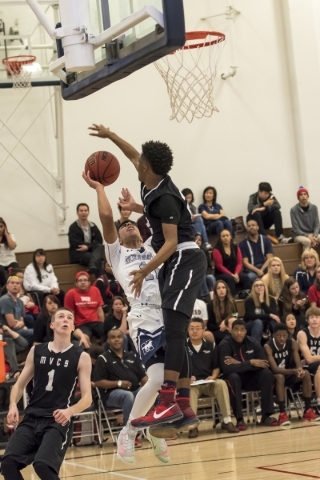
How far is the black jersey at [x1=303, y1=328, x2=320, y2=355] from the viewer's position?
38.7 feet

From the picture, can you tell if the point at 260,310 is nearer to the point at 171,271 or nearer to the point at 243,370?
the point at 243,370

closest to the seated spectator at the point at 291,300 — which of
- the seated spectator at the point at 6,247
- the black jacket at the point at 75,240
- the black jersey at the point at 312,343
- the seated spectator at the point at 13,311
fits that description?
the black jersey at the point at 312,343

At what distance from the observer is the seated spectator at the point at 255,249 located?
1466 cm

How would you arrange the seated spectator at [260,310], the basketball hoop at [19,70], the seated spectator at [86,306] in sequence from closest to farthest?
the seated spectator at [86,306] → the seated spectator at [260,310] → the basketball hoop at [19,70]

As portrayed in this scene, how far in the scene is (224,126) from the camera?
17.2m

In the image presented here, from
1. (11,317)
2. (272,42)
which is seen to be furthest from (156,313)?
(272,42)

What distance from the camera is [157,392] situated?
6.18m

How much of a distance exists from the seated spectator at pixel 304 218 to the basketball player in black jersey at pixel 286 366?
4438mm

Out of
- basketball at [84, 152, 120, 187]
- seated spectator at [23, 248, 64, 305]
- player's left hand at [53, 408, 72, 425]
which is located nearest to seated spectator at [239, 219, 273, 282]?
seated spectator at [23, 248, 64, 305]

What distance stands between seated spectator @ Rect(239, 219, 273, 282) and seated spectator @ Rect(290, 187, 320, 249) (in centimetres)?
125

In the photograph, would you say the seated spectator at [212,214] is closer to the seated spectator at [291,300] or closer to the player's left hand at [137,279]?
the seated spectator at [291,300]

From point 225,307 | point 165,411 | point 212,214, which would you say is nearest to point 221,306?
point 225,307

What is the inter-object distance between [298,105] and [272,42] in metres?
1.46

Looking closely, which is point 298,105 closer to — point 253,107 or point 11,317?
point 253,107
